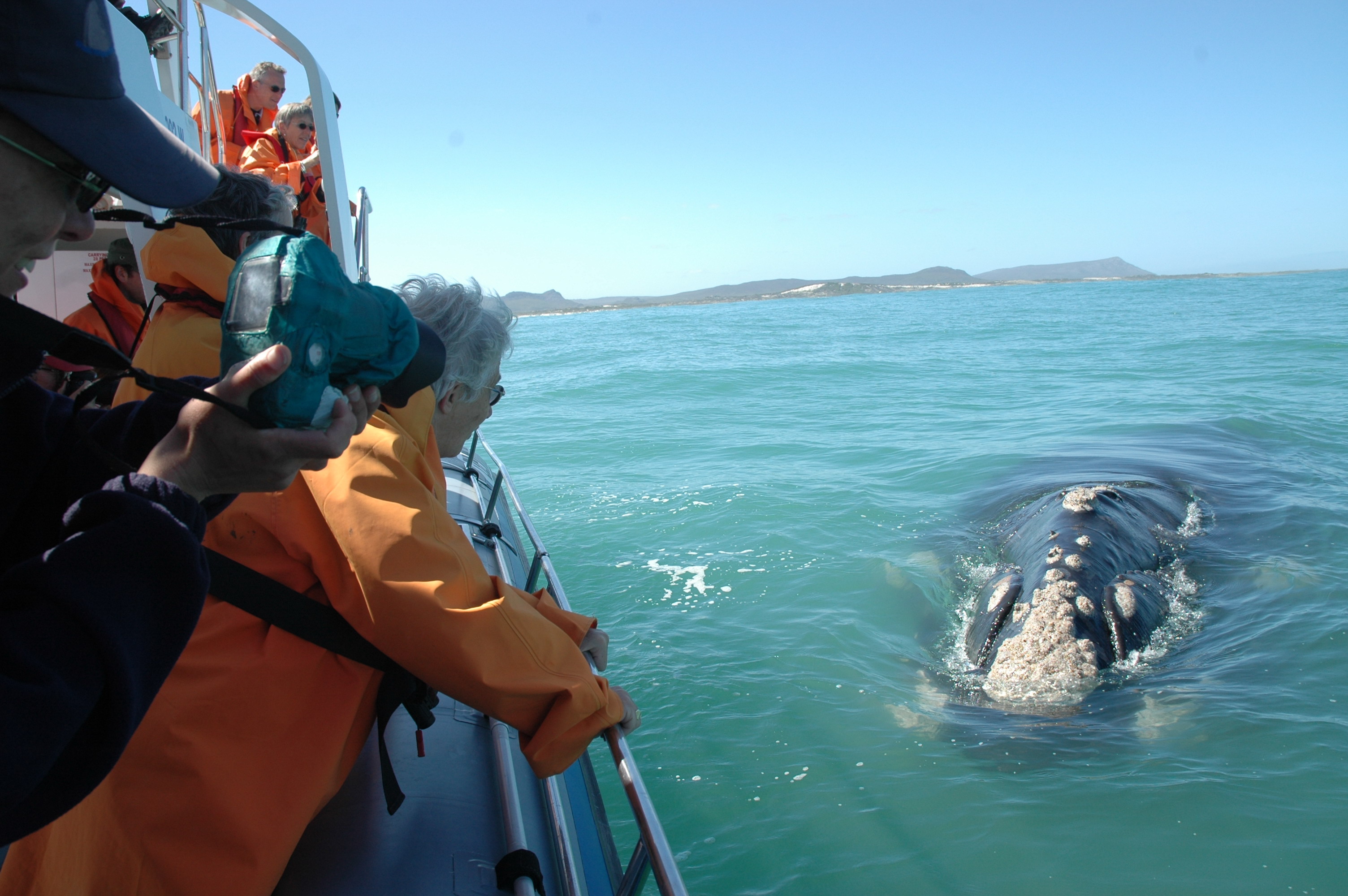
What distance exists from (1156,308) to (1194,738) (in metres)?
61.9

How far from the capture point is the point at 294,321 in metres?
1.17

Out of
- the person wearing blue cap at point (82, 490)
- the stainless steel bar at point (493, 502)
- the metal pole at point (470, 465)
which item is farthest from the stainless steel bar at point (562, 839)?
the metal pole at point (470, 465)

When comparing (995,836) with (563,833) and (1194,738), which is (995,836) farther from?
(563,833)

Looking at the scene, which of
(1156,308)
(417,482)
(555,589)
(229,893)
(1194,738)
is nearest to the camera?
(229,893)

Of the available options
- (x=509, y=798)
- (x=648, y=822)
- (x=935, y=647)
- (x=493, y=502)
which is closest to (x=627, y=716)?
(x=648, y=822)

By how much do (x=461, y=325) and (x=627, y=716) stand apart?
4.33ft

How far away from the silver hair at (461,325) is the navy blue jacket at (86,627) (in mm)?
1484

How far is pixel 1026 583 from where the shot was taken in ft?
22.1

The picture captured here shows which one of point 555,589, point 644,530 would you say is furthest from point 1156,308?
point 555,589

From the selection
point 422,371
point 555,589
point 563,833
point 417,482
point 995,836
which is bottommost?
point 995,836

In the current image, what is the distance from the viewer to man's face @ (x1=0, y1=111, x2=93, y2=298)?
3.09ft

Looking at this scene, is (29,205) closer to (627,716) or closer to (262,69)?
(627,716)

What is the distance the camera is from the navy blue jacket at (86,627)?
2.91 ft

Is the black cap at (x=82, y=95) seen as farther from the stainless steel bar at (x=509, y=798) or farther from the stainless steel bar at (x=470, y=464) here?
the stainless steel bar at (x=470, y=464)
